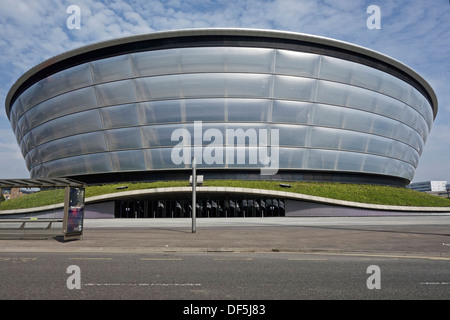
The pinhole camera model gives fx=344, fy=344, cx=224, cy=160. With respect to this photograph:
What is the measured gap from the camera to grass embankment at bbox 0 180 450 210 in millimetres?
36469

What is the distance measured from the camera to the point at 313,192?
120ft

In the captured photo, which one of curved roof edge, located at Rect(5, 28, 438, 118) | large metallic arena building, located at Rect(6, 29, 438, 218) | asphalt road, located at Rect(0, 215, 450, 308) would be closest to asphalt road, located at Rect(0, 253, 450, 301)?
asphalt road, located at Rect(0, 215, 450, 308)

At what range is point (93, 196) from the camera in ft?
120

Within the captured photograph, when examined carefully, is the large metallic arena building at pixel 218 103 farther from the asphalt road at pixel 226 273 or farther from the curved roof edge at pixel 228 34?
the asphalt road at pixel 226 273

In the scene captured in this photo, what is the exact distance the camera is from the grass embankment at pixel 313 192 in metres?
36.5

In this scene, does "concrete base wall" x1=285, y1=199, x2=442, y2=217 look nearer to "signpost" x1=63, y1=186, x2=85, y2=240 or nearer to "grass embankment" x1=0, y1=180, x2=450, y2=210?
"grass embankment" x1=0, y1=180, x2=450, y2=210

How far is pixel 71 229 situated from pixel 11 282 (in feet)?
27.3

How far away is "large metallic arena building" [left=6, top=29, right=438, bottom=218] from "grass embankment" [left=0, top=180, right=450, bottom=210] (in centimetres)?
220

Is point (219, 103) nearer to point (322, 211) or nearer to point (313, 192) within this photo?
point (313, 192)

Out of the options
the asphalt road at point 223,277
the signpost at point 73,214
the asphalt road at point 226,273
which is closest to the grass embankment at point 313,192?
the signpost at point 73,214

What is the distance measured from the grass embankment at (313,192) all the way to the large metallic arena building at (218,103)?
7.23 ft

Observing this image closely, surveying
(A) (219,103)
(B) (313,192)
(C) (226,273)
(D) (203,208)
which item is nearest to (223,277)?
(C) (226,273)

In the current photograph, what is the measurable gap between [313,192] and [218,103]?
1415 centimetres

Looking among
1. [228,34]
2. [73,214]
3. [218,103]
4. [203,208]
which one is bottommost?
[73,214]
